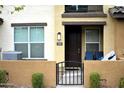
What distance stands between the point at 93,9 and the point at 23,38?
436 cm

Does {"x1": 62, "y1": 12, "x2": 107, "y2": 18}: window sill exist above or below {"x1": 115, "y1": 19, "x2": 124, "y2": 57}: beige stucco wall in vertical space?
above

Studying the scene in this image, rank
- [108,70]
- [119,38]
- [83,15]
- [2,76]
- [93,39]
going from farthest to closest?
[93,39], [83,15], [119,38], [108,70], [2,76]

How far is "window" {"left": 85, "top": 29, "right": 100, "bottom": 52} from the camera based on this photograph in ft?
79.8

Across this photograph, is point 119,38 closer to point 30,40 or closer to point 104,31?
point 104,31

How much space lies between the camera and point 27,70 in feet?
60.5

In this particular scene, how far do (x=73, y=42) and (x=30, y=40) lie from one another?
9.23 ft

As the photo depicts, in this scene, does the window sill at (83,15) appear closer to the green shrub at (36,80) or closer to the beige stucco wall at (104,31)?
the beige stucco wall at (104,31)

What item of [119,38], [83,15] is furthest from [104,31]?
[83,15]

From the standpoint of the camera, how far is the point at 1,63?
60.8ft

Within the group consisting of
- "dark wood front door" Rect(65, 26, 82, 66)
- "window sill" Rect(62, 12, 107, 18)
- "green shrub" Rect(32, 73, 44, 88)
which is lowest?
"green shrub" Rect(32, 73, 44, 88)

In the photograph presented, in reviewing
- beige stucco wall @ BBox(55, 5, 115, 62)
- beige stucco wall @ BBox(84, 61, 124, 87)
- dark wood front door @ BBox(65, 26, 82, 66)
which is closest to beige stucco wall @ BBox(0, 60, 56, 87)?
beige stucco wall @ BBox(84, 61, 124, 87)

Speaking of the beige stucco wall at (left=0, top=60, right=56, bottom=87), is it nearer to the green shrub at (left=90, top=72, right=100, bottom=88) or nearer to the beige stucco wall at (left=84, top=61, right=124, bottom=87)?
the beige stucco wall at (left=84, top=61, right=124, bottom=87)

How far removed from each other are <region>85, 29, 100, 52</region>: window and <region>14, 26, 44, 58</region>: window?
9.58ft

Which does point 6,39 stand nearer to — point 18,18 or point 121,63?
point 18,18
